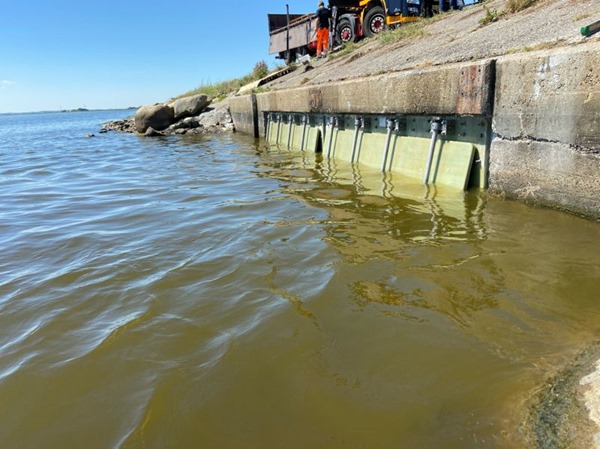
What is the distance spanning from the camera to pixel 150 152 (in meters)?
13.9

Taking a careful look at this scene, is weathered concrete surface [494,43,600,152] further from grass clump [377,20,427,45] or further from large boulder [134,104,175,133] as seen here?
large boulder [134,104,175,133]

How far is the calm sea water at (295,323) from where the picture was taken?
2041mm

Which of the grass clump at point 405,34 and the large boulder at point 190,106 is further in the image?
the large boulder at point 190,106

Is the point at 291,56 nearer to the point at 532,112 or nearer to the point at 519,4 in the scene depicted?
the point at 519,4

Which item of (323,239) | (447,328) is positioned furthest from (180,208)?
(447,328)

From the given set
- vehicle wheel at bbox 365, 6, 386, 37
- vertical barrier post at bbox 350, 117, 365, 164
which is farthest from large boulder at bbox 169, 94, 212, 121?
vertical barrier post at bbox 350, 117, 365, 164

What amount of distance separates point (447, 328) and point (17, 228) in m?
5.37

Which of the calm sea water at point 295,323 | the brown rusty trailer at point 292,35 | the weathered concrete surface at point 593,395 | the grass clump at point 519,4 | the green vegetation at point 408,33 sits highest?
the brown rusty trailer at point 292,35

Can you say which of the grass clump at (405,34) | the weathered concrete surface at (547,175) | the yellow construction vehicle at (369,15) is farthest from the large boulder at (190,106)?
the weathered concrete surface at (547,175)

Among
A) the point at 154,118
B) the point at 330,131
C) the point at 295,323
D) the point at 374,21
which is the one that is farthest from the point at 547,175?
the point at 154,118

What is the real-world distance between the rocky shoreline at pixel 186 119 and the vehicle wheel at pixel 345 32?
5.64 m

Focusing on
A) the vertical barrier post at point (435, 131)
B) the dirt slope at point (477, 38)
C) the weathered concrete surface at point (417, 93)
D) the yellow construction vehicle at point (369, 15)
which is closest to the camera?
the weathered concrete surface at point (417, 93)

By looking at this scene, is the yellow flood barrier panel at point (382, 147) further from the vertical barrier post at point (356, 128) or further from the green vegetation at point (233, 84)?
the green vegetation at point (233, 84)

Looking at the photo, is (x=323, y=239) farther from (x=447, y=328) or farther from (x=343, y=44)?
(x=343, y=44)
